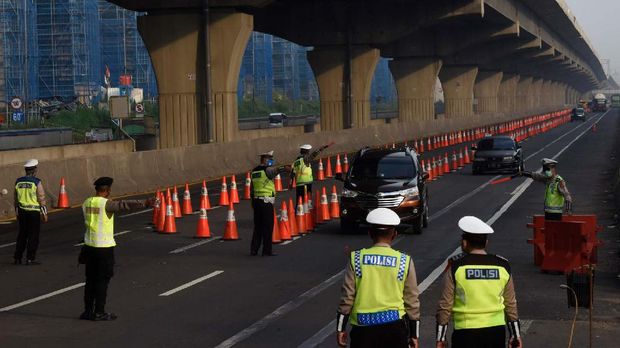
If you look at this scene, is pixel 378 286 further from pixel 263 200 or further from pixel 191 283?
pixel 263 200

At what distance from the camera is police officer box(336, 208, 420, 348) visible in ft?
24.7

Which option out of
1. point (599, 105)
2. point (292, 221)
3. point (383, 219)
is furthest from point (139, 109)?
point (599, 105)

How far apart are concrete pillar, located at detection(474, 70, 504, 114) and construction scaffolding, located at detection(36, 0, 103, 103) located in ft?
158

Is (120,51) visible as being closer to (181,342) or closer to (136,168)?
(136,168)

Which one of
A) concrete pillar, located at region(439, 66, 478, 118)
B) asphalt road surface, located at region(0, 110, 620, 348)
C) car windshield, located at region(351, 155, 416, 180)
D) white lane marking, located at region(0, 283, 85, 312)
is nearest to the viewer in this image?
asphalt road surface, located at region(0, 110, 620, 348)

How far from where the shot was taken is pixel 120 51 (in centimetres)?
10162

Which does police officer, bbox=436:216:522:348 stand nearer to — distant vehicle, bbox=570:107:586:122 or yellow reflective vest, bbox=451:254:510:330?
yellow reflective vest, bbox=451:254:510:330

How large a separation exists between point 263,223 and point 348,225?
4.22 metres

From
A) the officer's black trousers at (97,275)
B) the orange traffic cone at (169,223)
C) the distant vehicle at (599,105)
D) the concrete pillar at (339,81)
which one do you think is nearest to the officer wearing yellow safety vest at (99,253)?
the officer's black trousers at (97,275)

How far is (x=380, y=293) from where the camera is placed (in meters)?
7.56

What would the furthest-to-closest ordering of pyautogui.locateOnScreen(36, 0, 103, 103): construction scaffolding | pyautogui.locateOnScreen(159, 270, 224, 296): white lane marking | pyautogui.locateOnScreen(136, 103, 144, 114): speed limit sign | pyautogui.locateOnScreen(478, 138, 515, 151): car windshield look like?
1. pyautogui.locateOnScreen(36, 0, 103, 103): construction scaffolding
2. pyautogui.locateOnScreen(136, 103, 144, 114): speed limit sign
3. pyautogui.locateOnScreen(478, 138, 515, 151): car windshield
4. pyautogui.locateOnScreen(159, 270, 224, 296): white lane marking

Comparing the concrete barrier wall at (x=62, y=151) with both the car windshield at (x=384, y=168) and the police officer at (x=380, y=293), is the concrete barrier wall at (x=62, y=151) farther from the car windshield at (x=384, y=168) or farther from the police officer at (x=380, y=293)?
the police officer at (x=380, y=293)

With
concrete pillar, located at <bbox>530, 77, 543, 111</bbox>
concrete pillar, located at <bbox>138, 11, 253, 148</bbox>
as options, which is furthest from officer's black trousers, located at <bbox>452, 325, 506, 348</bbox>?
concrete pillar, located at <bbox>530, 77, 543, 111</bbox>

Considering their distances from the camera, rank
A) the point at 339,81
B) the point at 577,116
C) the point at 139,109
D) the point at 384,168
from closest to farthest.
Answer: the point at 384,168
the point at 339,81
the point at 139,109
the point at 577,116
